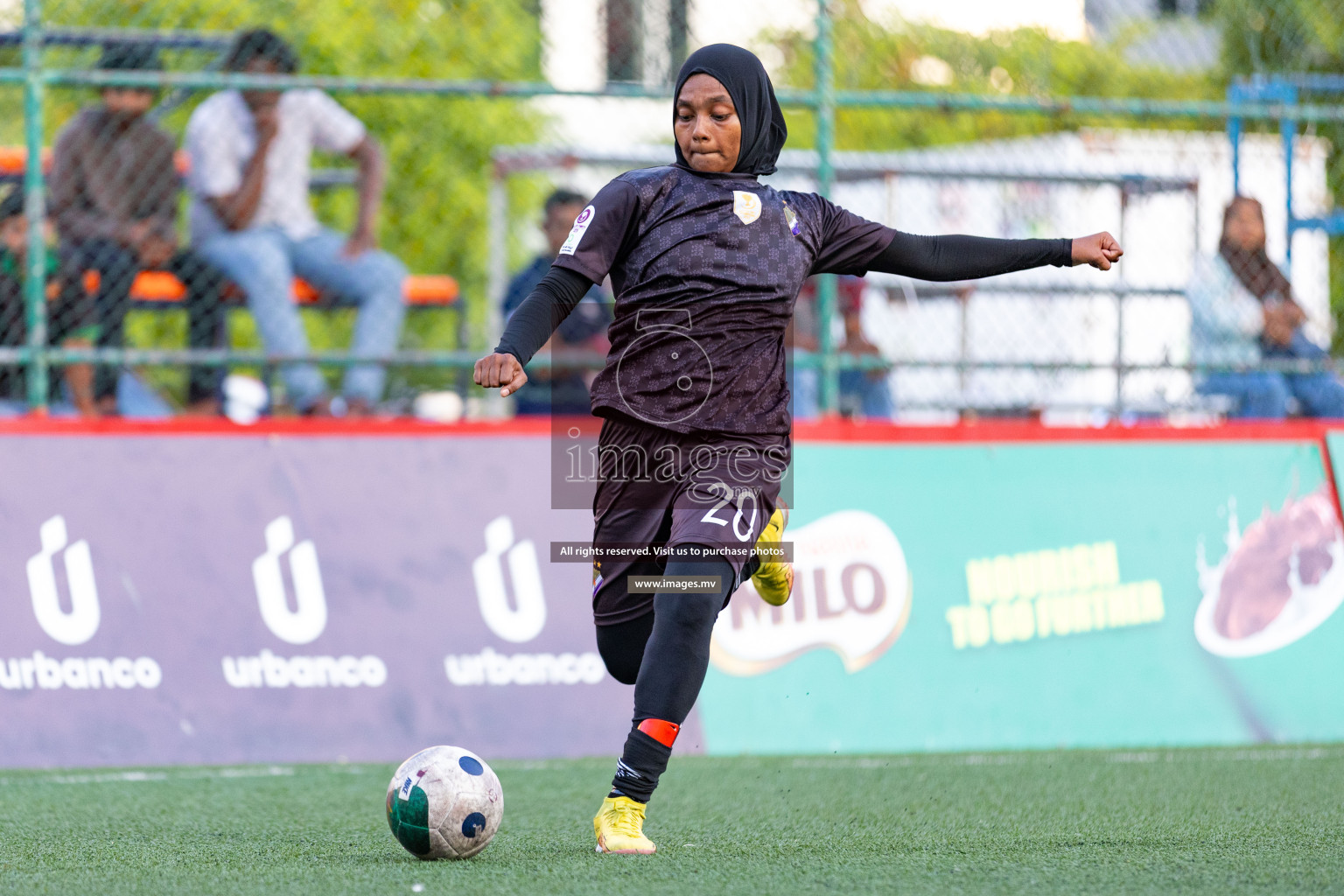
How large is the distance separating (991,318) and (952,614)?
14.9 feet

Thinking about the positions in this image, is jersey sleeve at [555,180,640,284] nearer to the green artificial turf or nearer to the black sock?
the black sock

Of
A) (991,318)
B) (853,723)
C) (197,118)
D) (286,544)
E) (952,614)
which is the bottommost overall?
(853,723)

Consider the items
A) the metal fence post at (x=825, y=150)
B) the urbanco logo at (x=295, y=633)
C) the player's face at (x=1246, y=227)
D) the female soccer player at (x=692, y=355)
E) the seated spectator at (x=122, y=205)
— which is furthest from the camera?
the player's face at (x=1246, y=227)

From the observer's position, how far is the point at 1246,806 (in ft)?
16.0

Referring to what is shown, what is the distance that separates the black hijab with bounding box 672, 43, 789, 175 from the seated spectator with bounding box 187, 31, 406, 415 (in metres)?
3.33

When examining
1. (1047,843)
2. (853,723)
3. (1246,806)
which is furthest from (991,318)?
(1047,843)

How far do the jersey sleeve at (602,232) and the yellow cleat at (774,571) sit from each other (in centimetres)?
83

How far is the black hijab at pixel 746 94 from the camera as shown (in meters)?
4.15

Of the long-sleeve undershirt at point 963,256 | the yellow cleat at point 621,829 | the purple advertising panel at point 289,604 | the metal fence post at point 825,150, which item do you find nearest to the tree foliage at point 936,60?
the metal fence post at point 825,150

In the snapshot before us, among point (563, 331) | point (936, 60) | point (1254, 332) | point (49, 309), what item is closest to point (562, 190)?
point (563, 331)

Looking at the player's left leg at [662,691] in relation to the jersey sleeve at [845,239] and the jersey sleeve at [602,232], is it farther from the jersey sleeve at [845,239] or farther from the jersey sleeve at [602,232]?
the jersey sleeve at [845,239]

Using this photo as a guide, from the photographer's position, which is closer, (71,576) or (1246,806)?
(1246,806)

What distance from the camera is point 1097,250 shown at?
4.41 meters

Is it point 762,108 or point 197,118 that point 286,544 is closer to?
point 197,118
